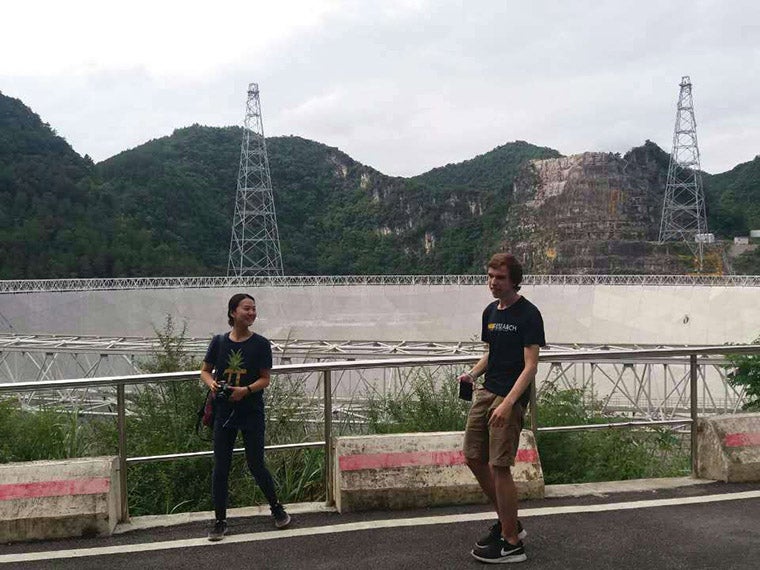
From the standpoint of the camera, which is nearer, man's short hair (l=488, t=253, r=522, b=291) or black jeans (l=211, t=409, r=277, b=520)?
man's short hair (l=488, t=253, r=522, b=291)

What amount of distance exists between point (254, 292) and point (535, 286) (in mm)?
16553

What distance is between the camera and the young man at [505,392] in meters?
3.56

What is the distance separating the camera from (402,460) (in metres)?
4.63

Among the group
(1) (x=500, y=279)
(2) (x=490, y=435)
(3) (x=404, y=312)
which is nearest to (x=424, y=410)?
(2) (x=490, y=435)

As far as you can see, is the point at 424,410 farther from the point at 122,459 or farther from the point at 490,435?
the point at 122,459

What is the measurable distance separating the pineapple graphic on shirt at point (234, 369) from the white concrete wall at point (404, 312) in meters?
30.1

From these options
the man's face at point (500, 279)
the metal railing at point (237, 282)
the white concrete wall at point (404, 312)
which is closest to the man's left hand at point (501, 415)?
the man's face at point (500, 279)

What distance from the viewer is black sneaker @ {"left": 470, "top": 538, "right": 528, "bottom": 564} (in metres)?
3.62

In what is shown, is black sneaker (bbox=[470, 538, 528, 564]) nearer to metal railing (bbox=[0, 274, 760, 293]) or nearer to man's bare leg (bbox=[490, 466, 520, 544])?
man's bare leg (bbox=[490, 466, 520, 544])

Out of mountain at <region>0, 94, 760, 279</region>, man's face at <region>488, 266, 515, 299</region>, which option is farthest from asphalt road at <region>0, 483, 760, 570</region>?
mountain at <region>0, 94, 760, 279</region>

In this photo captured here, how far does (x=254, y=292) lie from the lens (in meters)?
41.5

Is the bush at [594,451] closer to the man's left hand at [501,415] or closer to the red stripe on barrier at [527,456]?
the red stripe on barrier at [527,456]

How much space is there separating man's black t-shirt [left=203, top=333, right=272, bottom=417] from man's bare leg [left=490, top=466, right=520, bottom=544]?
1475 millimetres

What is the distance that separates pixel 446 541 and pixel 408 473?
681mm
